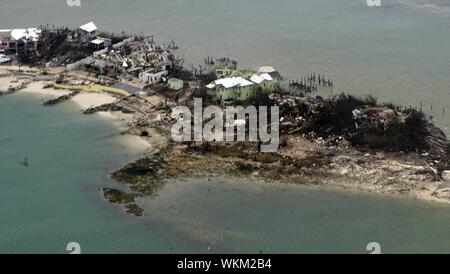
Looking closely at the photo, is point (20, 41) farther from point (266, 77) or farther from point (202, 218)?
point (202, 218)

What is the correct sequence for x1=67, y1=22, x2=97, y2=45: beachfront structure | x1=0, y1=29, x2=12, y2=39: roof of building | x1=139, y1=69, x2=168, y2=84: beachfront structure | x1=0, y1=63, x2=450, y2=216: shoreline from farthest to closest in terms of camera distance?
x1=0, y1=29, x2=12, y2=39: roof of building < x1=67, y1=22, x2=97, y2=45: beachfront structure < x1=139, y1=69, x2=168, y2=84: beachfront structure < x1=0, y1=63, x2=450, y2=216: shoreline

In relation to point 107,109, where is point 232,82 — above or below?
above

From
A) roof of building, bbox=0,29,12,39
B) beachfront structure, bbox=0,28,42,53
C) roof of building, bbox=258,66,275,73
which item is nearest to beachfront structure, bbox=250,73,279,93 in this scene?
roof of building, bbox=258,66,275,73

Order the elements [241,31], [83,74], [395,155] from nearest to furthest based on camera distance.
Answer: [395,155] → [83,74] → [241,31]

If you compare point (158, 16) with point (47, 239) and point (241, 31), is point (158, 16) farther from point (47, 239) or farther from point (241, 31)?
point (47, 239)

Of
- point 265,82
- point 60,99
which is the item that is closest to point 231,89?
point 265,82

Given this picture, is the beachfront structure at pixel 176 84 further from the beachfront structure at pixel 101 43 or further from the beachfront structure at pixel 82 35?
the beachfront structure at pixel 82 35

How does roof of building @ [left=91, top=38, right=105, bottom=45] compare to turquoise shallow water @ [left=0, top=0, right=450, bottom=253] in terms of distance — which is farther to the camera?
roof of building @ [left=91, top=38, right=105, bottom=45]

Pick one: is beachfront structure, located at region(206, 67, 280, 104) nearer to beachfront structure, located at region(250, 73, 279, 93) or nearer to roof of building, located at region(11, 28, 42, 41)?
beachfront structure, located at region(250, 73, 279, 93)

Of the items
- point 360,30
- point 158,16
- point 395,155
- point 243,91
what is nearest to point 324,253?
point 395,155
